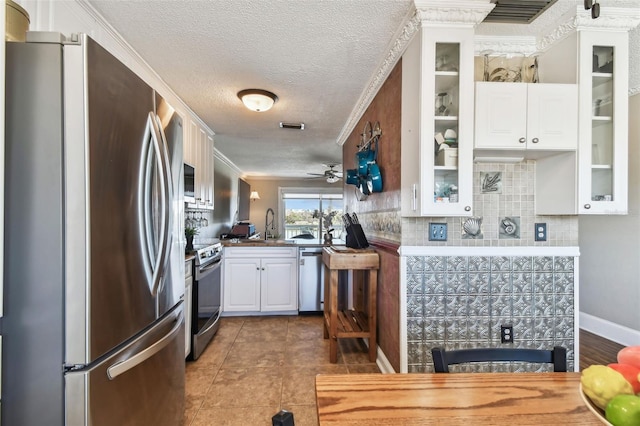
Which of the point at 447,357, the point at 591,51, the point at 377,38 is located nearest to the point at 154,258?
the point at 447,357

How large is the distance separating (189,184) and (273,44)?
1.59 m

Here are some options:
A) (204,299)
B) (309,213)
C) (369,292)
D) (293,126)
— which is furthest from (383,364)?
(309,213)

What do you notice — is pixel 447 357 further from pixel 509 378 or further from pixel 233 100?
pixel 233 100

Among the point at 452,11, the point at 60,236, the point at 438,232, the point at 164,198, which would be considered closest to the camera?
the point at 60,236

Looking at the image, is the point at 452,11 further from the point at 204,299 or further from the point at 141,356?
the point at 204,299

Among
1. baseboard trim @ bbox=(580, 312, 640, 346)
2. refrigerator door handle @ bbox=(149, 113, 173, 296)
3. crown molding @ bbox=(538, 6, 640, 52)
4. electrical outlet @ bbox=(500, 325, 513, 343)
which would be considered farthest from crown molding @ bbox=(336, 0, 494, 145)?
baseboard trim @ bbox=(580, 312, 640, 346)

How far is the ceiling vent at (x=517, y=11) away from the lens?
1.61 m

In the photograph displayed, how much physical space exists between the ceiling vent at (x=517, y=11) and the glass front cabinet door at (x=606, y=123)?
330mm

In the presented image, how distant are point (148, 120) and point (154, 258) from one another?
1.84 feet

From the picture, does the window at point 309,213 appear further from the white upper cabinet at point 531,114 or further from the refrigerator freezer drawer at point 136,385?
the refrigerator freezer drawer at point 136,385

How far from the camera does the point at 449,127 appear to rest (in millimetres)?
1737

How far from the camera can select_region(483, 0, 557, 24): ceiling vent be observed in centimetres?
161

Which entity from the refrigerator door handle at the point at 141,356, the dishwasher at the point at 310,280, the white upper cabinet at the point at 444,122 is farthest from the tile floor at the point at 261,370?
the white upper cabinet at the point at 444,122

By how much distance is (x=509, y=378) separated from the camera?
88 cm
